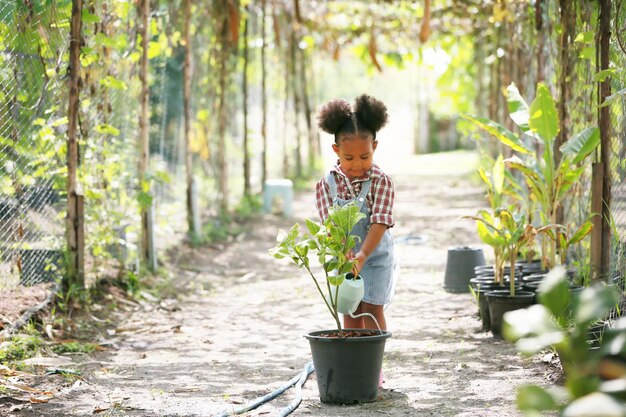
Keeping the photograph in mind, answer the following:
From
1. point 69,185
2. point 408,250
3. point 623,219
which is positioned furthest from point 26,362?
point 408,250

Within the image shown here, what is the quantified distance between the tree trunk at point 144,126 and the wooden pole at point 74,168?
1.28m

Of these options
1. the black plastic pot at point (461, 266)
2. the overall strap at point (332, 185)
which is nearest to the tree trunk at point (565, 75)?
the black plastic pot at point (461, 266)

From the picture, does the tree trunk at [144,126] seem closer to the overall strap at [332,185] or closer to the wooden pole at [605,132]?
the overall strap at [332,185]

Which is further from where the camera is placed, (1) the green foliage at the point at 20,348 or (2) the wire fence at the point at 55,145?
(2) the wire fence at the point at 55,145

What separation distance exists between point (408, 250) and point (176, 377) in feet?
20.0

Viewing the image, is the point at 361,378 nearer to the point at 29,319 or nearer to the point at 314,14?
the point at 29,319

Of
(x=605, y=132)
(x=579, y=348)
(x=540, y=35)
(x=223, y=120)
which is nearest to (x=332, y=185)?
(x=605, y=132)

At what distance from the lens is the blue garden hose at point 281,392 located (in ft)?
13.5

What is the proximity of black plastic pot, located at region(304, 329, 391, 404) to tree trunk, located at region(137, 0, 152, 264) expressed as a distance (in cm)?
410

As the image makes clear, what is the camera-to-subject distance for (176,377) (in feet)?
16.9

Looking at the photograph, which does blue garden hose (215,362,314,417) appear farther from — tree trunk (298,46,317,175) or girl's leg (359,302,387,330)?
tree trunk (298,46,317,175)

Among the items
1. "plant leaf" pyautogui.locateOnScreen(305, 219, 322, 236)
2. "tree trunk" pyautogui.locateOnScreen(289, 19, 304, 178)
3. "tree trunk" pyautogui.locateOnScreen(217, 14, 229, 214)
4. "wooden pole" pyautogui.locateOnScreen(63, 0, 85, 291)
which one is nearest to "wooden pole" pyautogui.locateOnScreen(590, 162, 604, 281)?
"plant leaf" pyautogui.locateOnScreen(305, 219, 322, 236)

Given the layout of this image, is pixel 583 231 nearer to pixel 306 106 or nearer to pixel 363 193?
pixel 363 193

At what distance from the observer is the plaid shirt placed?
4.68 m
